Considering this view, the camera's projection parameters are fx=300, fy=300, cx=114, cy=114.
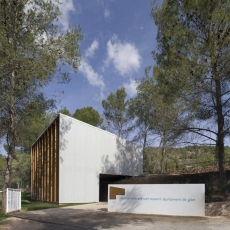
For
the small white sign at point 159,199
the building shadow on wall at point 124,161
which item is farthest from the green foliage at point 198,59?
the building shadow on wall at point 124,161

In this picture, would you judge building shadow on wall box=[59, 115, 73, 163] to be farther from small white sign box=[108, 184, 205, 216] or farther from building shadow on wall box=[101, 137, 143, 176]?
small white sign box=[108, 184, 205, 216]

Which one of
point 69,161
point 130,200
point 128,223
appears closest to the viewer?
point 128,223

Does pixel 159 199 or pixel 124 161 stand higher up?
pixel 124 161

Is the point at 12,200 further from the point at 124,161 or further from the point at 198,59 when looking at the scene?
the point at 124,161

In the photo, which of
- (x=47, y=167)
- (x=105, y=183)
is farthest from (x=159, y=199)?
(x=105, y=183)

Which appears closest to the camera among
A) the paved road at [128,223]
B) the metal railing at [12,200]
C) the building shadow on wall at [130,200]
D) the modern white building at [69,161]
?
the paved road at [128,223]

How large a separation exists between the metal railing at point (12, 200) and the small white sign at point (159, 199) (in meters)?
4.02

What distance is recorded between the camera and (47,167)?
20.2 m

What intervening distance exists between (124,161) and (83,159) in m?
7.65

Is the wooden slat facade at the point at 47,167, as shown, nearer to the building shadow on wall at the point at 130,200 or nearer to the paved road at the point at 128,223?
the building shadow on wall at the point at 130,200

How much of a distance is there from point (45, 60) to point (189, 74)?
21.8ft

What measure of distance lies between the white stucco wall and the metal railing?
581 centimetres

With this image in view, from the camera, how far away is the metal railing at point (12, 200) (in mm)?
12003

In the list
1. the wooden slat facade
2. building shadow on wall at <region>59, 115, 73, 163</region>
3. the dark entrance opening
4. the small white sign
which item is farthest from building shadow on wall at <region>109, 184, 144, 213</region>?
the dark entrance opening
